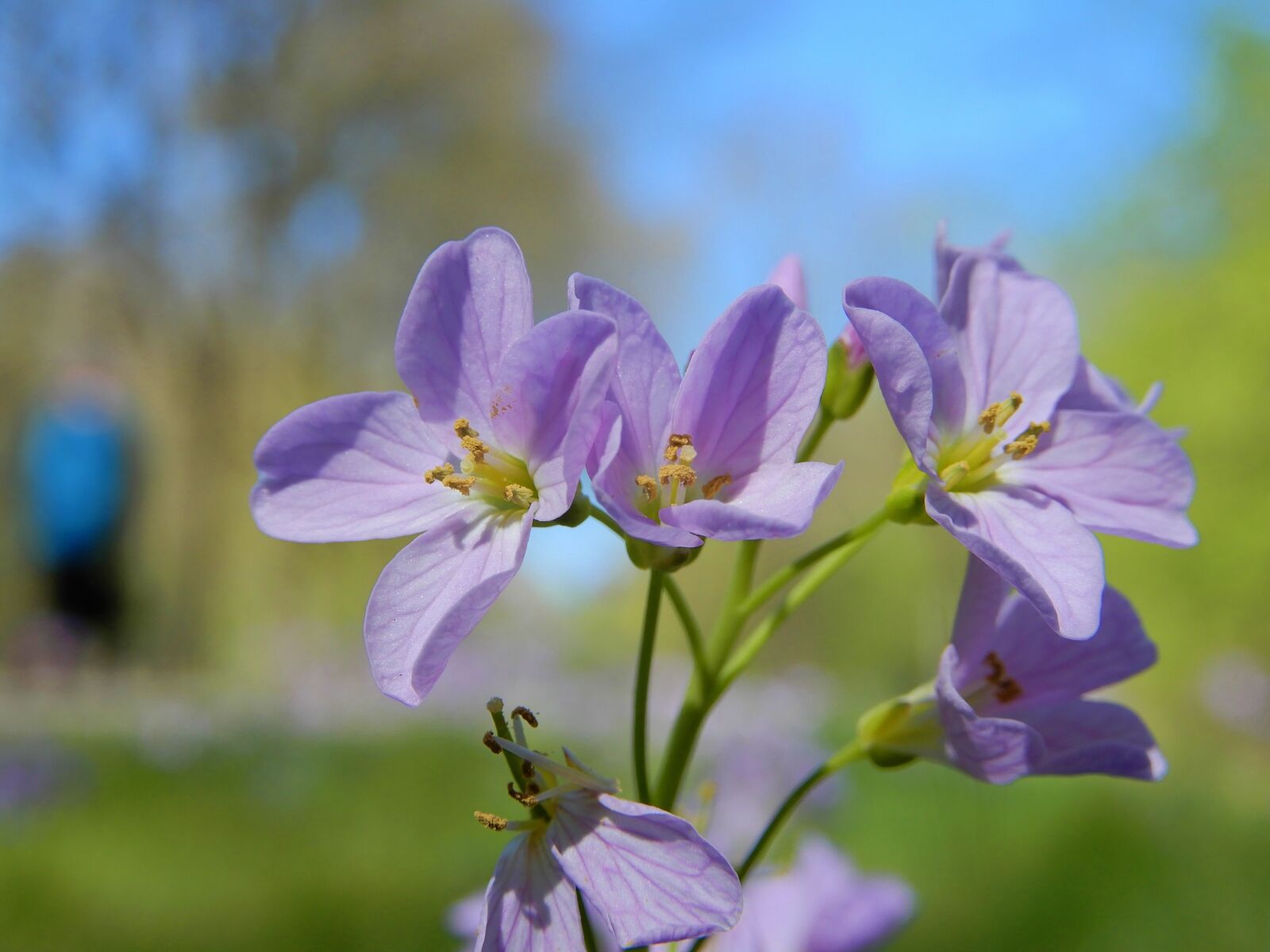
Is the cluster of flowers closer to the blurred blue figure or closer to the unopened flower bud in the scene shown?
the unopened flower bud

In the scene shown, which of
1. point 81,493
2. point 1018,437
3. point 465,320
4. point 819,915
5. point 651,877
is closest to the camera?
point 651,877

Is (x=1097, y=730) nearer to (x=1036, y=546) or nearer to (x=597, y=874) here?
(x=1036, y=546)

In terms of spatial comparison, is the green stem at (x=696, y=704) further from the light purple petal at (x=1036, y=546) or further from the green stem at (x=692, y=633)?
the light purple petal at (x=1036, y=546)

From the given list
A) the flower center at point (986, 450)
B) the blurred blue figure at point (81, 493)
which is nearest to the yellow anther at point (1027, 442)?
the flower center at point (986, 450)

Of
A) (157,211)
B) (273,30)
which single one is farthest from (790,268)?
(273,30)

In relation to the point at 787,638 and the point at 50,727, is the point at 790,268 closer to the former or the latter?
the point at 50,727

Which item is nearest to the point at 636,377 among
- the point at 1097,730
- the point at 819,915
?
the point at 1097,730

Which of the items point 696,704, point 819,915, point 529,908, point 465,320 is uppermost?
point 465,320
